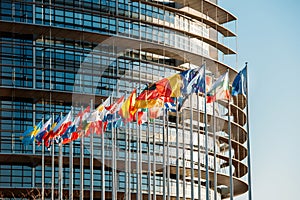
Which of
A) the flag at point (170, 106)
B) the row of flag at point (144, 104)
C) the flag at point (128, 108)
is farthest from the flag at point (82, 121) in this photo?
the flag at point (170, 106)

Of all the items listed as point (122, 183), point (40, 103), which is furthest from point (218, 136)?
point (40, 103)

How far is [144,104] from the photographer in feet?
156

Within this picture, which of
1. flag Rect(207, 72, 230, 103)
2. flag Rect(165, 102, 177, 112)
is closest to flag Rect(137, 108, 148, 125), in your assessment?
flag Rect(165, 102, 177, 112)

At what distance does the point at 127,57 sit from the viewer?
74.7 m

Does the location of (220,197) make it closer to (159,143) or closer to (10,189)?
(159,143)

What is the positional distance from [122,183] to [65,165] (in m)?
5.21

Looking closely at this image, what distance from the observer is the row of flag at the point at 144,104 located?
147ft

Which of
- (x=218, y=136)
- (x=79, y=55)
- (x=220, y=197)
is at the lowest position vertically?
(x=220, y=197)

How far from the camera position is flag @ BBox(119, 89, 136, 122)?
48.7 m

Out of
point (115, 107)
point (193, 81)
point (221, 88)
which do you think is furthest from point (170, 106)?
point (221, 88)

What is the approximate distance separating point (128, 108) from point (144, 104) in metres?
1.82

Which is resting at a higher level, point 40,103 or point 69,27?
point 69,27

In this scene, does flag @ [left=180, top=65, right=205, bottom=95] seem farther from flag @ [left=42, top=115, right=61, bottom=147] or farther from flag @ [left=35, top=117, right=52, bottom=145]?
flag @ [left=35, top=117, right=52, bottom=145]

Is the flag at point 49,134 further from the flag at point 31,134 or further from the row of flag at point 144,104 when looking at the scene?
the flag at point 31,134
